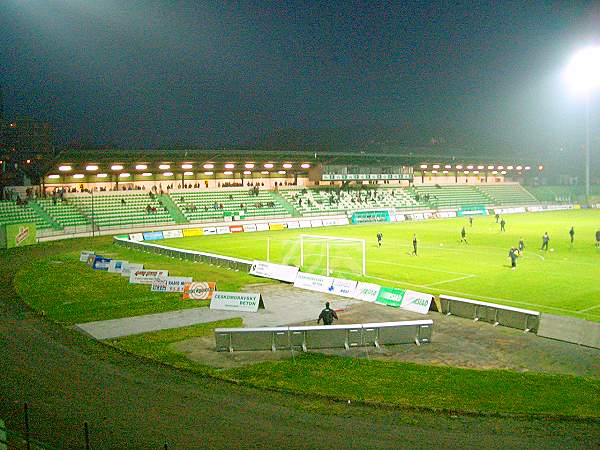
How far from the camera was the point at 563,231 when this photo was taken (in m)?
55.2

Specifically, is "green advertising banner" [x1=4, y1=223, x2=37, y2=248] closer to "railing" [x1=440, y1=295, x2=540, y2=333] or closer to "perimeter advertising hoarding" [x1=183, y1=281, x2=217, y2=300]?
"perimeter advertising hoarding" [x1=183, y1=281, x2=217, y2=300]

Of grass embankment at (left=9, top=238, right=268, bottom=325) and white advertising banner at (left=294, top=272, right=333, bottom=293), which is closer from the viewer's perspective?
grass embankment at (left=9, top=238, right=268, bottom=325)

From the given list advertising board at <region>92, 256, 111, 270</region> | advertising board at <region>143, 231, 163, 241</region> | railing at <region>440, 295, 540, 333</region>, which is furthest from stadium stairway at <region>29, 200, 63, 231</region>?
railing at <region>440, 295, 540, 333</region>

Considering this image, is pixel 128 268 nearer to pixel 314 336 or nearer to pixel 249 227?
pixel 314 336

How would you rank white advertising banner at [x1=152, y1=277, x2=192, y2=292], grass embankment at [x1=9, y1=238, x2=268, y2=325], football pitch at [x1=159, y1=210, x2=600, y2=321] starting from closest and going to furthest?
grass embankment at [x1=9, y1=238, x2=268, y2=325] → football pitch at [x1=159, y1=210, x2=600, y2=321] → white advertising banner at [x1=152, y1=277, x2=192, y2=292]

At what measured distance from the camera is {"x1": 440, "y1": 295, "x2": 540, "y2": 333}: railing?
19.1 meters

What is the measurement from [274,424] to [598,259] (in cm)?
3175

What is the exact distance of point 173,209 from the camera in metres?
68.0

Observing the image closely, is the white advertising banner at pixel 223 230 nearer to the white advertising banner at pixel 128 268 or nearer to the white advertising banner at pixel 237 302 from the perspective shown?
the white advertising banner at pixel 128 268

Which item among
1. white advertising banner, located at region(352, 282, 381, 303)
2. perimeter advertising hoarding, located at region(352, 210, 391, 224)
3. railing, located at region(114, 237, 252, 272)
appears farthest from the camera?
perimeter advertising hoarding, located at region(352, 210, 391, 224)

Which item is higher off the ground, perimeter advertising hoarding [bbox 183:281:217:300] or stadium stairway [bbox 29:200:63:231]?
stadium stairway [bbox 29:200:63:231]

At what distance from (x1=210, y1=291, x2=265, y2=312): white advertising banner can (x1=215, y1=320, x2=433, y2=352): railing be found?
5.53 metres

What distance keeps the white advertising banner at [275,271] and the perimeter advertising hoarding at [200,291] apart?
4991mm

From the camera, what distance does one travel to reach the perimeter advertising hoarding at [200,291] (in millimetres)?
25188
